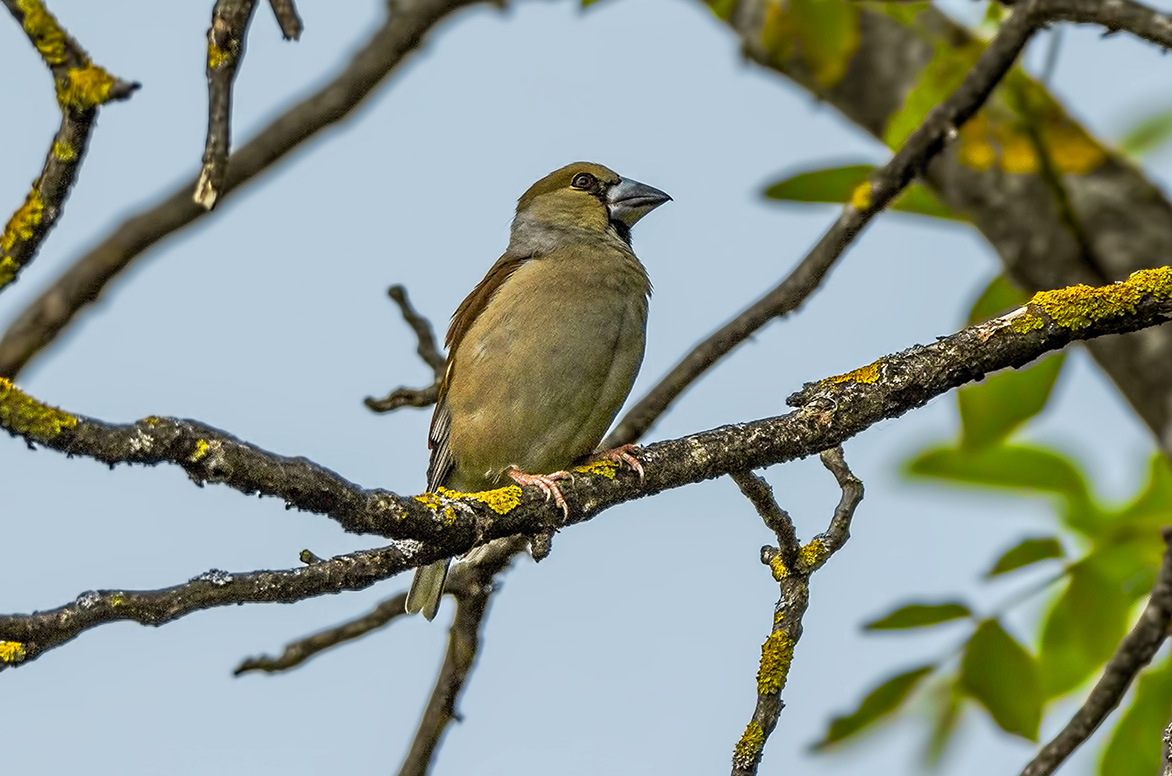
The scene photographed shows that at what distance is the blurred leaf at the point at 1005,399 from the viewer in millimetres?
5297

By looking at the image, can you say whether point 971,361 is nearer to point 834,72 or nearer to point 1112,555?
point 1112,555

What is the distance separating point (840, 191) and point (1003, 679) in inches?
77.0

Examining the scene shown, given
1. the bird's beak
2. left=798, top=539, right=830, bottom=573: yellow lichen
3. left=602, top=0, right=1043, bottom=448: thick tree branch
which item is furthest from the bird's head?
left=798, top=539, right=830, bottom=573: yellow lichen

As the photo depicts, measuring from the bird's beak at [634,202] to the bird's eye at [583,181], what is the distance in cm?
16

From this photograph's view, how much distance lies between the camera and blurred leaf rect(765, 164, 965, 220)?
5789 millimetres

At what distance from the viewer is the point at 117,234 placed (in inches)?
251

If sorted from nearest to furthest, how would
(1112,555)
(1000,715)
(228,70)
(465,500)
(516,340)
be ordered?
1. (228,70)
2. (465,500)
3. (1000,715)
4. (1112,555)
5. (516,340)

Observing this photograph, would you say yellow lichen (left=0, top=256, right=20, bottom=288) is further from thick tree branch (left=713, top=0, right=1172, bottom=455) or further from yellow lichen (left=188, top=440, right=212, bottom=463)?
thick tree branch (left=713, top=0, right=1172, bottom=455)

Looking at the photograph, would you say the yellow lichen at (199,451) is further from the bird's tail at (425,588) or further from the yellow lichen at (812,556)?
the bird's tail at (425,588)

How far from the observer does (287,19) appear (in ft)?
11.6

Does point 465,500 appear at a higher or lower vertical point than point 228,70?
lower

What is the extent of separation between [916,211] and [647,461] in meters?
2.26

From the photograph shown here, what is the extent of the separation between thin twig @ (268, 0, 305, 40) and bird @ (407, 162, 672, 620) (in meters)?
2.83

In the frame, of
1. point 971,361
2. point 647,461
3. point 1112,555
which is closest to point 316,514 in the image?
point 647,461
